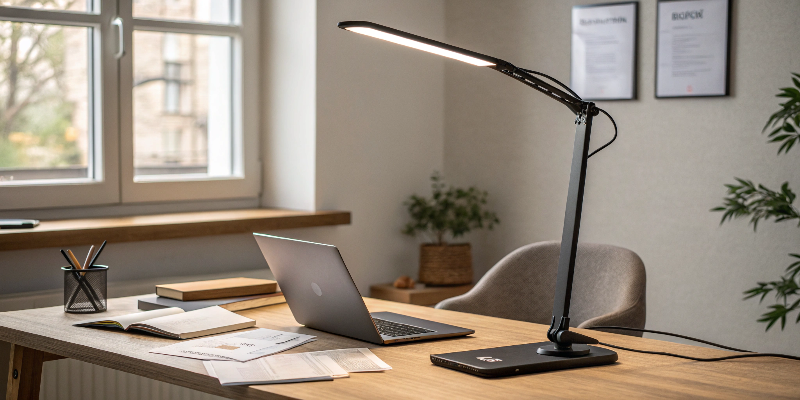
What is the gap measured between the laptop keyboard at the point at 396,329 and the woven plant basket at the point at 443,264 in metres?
1.64

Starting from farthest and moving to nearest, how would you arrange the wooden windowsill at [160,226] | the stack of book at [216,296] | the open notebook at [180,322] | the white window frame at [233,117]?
the white window frame at [233,117], the wooden windowsill at [160,226], the stack of book at [216,296], the open notebook at [180,322]

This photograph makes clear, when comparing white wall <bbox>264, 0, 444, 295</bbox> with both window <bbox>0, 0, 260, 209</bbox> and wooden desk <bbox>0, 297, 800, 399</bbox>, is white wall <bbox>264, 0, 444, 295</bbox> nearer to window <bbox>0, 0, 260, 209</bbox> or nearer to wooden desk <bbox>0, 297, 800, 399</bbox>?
window <bbox>0, 0, 260, 209</bbox>

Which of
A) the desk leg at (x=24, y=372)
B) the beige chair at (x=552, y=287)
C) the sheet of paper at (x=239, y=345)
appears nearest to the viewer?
the sheet of paper at (x=239, y=345)

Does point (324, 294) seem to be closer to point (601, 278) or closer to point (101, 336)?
point (101, 336)

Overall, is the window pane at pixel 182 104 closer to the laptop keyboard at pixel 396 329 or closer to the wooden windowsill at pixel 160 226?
the wooden windowsill at pixel 160 226

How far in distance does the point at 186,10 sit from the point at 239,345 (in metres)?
2.00

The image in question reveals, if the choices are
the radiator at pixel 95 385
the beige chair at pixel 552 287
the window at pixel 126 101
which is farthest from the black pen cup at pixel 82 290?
the window at pixel 126 101

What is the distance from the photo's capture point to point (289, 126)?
343cm

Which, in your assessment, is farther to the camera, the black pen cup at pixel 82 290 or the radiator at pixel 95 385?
the radiator at pixel 95 385

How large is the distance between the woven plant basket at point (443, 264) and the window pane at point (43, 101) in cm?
134

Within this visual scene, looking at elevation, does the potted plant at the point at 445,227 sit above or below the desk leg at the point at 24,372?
above

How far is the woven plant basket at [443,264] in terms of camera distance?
352 centimetres

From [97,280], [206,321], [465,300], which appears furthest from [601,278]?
[97,280]

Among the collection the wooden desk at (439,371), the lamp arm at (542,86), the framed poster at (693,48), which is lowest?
the wooden desk at (439,371)
